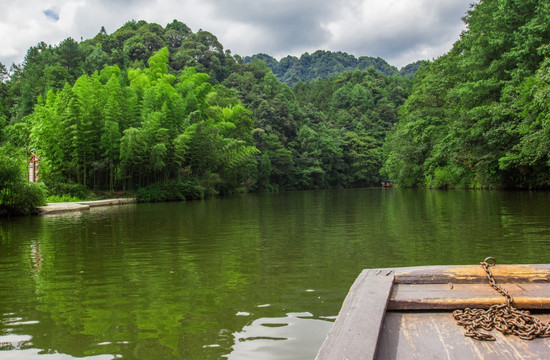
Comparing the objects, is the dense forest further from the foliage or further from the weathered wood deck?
the weathered wood deck

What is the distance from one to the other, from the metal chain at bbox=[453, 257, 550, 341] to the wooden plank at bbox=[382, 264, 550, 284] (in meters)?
0.51

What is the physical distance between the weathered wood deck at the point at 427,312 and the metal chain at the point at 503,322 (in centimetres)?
3

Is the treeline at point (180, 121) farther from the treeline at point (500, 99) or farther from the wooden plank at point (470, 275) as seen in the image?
the wooden plank at point (470, 275)

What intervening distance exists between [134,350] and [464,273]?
2230mm

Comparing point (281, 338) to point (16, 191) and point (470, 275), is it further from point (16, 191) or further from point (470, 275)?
point (16, 191)

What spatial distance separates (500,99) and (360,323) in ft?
64.5

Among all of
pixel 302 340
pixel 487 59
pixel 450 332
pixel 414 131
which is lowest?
pixel 302 340

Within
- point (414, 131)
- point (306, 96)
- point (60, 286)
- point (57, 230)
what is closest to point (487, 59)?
point (414, 131)

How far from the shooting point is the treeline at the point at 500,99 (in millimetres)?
16406

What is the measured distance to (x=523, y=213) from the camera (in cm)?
1058

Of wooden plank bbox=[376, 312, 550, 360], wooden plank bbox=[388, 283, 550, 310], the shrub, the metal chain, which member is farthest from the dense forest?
the metal chain

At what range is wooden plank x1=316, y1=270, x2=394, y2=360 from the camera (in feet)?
5.61

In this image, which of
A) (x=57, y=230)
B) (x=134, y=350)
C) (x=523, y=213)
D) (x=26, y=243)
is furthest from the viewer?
(x=523, y=213)

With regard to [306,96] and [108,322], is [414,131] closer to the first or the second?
[108,322]
